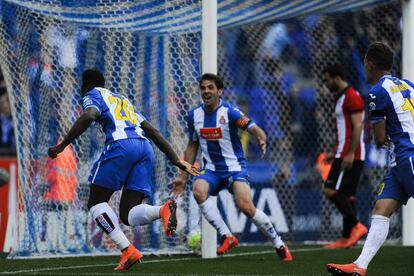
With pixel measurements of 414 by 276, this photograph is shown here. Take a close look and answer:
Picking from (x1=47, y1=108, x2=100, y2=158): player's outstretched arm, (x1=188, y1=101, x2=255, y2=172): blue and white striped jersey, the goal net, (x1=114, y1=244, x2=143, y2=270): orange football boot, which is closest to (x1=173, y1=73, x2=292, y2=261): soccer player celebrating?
(x1=188, y1=101, x2=255, y2=172): blue and white striped jersey

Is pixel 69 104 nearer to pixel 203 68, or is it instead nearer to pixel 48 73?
pixel 48 73

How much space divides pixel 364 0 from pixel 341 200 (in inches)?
111

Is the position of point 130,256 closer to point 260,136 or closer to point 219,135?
point 260,136

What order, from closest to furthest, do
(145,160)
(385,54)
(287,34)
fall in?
(385,54), (145,160), (287,34)

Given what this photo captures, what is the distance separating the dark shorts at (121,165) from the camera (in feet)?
27.6

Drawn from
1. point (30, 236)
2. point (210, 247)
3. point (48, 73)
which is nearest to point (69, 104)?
point (48, 73)

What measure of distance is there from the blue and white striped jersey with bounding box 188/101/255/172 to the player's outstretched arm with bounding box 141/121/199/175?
1.57m

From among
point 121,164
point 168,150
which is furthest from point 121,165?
point 168,150

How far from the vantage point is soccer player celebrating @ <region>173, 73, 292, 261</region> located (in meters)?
9.95

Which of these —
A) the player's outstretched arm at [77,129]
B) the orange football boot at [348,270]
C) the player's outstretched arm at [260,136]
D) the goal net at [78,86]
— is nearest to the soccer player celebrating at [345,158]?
the goal net at [78,86]

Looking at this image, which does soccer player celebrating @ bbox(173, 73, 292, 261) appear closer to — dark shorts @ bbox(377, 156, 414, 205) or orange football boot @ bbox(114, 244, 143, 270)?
orange football boot @ bbox(114, 244, 143, 270)

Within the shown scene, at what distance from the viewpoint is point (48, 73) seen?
35.6 feet

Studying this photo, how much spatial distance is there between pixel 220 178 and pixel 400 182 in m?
3.21

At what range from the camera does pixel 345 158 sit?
464 inches
